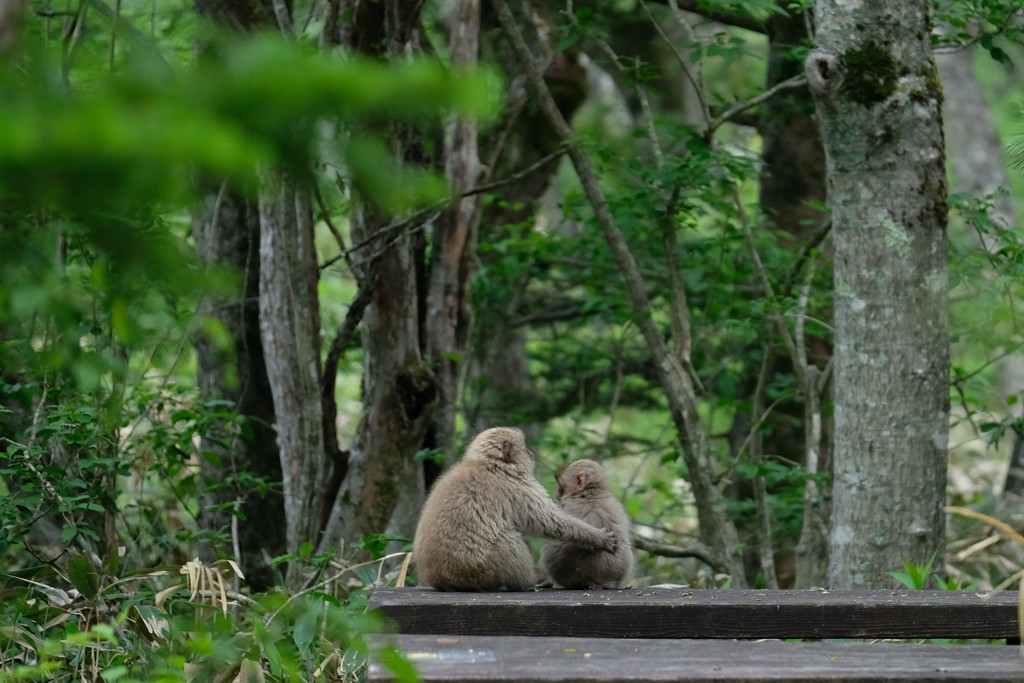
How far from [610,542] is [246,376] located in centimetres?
359

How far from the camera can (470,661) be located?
276 cm

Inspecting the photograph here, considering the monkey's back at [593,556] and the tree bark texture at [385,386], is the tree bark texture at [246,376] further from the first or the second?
the monkey's back at [593,556]

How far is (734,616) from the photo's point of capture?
12.1 ft

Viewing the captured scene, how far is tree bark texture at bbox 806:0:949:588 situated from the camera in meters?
4.75

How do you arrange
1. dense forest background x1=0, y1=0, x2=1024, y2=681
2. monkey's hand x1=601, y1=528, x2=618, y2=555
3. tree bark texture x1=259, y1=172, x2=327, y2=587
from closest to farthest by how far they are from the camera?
dense forest background x1=0, y1=0, x2=1024, y2=681, monkey's hand x1=601, y1=528, x2=618, y2=555, tree bark texture x1=259, y1=172, x2=327, y2=587

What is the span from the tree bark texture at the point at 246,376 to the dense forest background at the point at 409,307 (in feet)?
0.07

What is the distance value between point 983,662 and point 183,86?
→ 253 centimetres

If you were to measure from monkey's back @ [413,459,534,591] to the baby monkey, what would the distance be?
0.34 metres

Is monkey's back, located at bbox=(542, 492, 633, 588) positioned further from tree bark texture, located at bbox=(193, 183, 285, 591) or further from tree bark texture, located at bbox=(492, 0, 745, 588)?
tree bark texture, located at bbox=(193, 183, 285, 591)

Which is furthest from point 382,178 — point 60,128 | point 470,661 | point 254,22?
point 254,22

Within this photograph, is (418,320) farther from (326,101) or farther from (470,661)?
(326,101)

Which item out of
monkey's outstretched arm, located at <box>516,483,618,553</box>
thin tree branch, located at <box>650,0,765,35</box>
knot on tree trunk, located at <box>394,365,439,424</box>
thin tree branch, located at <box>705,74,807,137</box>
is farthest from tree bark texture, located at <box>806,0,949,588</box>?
knot on tree trunk, located at <box>394,365,439,424</box>

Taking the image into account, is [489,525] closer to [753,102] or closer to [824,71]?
[824,71]

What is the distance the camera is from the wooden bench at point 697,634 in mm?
2711
